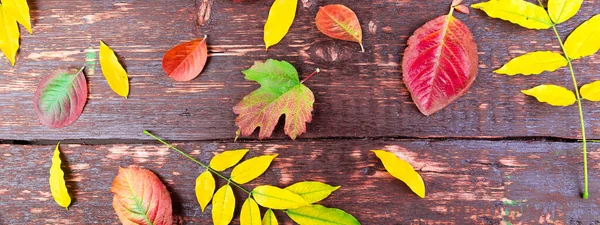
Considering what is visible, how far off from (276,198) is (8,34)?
49 cm

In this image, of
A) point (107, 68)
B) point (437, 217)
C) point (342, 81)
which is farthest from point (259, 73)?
point (437, 217)

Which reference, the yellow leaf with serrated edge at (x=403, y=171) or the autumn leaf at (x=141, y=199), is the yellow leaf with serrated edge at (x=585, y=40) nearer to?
the yellow leaf with serrated edge at (x=403, y=171)

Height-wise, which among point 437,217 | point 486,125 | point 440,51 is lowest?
point 437,217

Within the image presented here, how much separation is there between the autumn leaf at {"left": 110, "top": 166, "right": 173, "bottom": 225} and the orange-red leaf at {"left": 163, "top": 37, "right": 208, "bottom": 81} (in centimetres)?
16

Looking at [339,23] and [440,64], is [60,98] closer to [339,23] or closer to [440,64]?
[339,23]

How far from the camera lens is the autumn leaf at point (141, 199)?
25.6 inches

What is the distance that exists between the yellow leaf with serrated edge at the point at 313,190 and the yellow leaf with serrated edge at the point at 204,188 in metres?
0.13

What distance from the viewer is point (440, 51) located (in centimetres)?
63

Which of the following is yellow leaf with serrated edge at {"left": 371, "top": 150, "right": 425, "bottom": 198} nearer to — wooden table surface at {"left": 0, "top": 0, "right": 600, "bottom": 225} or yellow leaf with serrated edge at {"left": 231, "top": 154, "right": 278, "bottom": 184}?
wooden table surface at {"left": 0, "top": 0, "right": 600, "bottom": 225}

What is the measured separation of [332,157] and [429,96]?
17 cm

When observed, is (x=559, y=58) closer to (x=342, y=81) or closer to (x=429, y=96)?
(x=429, y=96)

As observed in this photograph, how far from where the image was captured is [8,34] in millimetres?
675

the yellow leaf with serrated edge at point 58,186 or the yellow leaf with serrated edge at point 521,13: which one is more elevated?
the yellow leaf with serrated edge at point 521,13

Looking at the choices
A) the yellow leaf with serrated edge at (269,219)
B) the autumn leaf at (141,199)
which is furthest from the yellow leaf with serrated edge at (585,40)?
the autumn leaf at (141,199)
